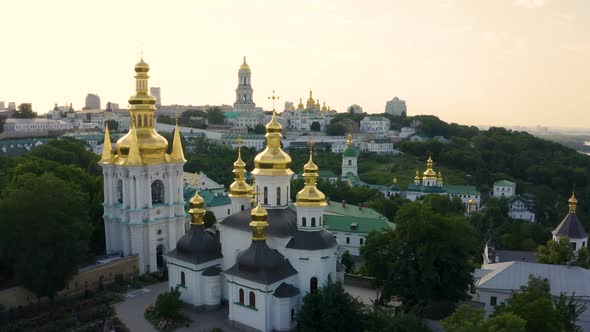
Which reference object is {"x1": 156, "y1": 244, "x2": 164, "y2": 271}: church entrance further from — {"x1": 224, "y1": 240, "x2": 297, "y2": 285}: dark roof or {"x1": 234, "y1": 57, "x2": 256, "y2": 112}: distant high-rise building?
{"x1": 234, "y1": 57, "x2": 256, "y2": 112}: distant high-rise building

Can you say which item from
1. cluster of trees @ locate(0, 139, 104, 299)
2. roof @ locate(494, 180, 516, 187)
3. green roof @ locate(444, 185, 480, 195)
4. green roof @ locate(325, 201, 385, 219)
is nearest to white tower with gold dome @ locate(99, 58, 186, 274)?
cluster of trees @ locate(0, 139, 104, 299)

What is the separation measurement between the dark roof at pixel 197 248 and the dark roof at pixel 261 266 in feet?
7.27

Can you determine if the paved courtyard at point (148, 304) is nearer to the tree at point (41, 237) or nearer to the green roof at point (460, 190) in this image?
the tree at point (41, 237)

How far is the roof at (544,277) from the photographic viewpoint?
60.8 feet

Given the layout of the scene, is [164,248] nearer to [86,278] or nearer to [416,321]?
[86,278]

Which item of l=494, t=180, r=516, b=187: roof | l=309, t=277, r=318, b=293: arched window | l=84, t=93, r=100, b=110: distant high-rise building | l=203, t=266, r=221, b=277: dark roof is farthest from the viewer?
l=84, t=93, r=100, b=110: distant high-rise building

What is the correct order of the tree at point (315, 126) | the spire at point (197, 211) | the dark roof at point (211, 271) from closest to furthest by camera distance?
the dark roof at point (211, 271) < the spire at point (197, 211) < the tree at point (315, 126)

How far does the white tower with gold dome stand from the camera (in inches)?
920

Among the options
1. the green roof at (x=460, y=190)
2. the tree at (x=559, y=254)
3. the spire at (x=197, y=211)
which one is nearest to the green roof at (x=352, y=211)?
the tree at (x=559, y=254)

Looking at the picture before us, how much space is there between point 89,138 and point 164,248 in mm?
42797

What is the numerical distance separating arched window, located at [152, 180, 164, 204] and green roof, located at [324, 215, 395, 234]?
10032 millimetres

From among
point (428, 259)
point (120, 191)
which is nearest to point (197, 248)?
point (120, 191)

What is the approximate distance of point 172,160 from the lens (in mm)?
24469

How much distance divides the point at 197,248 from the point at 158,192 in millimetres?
5393
